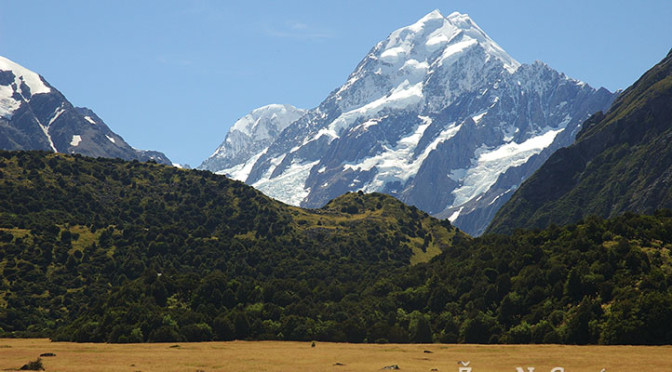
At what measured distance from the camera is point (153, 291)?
14500cm

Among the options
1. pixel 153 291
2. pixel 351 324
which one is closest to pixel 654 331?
pixel 351 324

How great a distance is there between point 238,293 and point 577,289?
208 ft

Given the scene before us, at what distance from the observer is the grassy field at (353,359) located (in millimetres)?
70938

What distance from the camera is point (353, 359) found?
8325 centimetres

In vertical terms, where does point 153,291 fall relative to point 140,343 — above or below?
above

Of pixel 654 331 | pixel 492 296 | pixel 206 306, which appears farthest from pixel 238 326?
pixel 654 331

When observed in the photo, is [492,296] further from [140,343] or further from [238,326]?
[140,343]

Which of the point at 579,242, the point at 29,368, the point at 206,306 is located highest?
the point at 579,242

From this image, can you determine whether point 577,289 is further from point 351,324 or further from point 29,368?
point 29,368

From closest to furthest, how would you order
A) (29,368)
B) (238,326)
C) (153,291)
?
(29,368) → (238,326) → (153,291)

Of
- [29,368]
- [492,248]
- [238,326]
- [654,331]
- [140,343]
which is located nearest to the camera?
[29,368]

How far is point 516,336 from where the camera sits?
375 ft

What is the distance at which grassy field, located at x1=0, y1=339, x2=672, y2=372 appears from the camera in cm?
7094

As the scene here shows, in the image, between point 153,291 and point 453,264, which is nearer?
point 153,291
